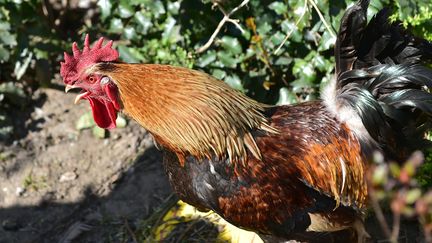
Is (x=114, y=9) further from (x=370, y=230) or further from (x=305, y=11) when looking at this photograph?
(x=370, y=230)

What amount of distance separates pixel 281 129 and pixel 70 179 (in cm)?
219

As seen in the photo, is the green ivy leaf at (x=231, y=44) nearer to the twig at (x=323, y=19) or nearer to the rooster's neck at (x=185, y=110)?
the twig at (x=323, y=19)

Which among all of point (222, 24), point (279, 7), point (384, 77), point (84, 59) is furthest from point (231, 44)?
point (384, 77)

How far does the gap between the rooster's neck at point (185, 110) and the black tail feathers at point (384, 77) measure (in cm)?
57

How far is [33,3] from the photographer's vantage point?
5293 mm

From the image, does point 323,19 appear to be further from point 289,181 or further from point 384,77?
point 289,181

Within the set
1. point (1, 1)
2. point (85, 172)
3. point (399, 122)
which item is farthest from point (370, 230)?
point (1, 1)

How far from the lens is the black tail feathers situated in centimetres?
312

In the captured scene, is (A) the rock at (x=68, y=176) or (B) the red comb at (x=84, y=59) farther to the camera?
(A) the rock at (x=68, y=176)

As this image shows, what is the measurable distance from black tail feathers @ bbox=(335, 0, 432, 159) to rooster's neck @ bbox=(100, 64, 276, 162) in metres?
0.57

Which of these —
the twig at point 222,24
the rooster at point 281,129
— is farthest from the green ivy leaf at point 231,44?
the rooster at point 281,129

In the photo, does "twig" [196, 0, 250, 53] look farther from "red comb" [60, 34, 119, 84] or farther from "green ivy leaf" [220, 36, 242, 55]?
"red comb" [60, 34, 119, 84]

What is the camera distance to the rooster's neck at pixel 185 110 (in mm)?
3223

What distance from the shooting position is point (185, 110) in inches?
127
